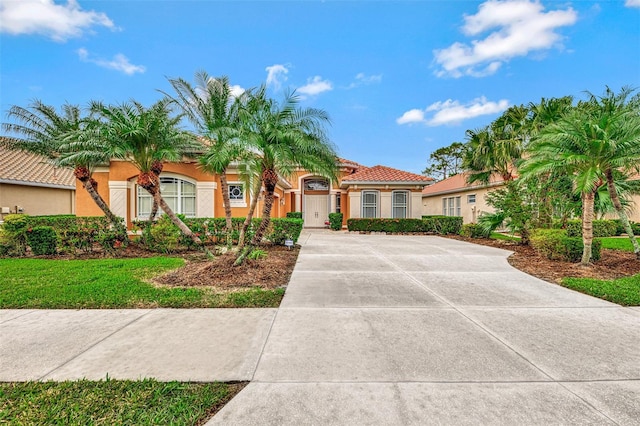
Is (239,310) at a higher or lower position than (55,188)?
lower

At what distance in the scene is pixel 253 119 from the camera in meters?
7.03

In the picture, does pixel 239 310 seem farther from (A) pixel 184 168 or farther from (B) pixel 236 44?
(B) pixel 236 44

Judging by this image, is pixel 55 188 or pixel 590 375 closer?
pixel 590 375

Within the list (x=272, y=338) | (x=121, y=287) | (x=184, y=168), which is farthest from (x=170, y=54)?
(x=272, y=338)

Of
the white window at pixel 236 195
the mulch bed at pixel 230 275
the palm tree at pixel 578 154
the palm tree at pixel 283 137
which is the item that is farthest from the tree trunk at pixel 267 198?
the palm tree at pixel 578 154

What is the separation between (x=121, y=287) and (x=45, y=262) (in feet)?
17.2

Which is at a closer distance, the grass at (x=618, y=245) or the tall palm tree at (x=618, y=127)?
the tall palm tree at (x=618, y=127)

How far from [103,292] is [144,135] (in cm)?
455

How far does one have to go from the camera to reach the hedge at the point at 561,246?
29.1 feet

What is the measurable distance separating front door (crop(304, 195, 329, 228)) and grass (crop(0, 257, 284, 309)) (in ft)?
54.3

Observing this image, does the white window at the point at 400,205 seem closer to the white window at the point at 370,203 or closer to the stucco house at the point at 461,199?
the white window at the point at 370,203

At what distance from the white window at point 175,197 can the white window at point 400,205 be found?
44.3ft

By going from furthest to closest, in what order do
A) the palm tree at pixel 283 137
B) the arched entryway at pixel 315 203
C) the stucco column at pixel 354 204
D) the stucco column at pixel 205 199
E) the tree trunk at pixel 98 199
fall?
1. the arched entryway at pixel 315 203
2. the stucco column at pixel 354 204
3. the stucco column at pixel 205 199
4. the tree trunk at pixel 98 199
5. the palm tree at pixel 283 137

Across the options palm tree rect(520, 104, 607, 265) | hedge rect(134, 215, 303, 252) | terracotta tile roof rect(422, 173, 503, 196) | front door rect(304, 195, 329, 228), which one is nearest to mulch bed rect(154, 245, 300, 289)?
hedge rect(134, 215, 303, 252)
